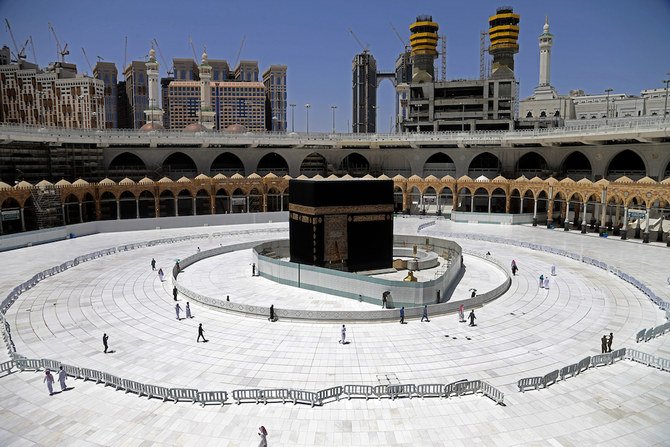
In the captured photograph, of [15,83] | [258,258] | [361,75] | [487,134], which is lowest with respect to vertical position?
[258,258]

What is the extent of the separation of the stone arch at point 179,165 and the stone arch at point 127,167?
116 inches

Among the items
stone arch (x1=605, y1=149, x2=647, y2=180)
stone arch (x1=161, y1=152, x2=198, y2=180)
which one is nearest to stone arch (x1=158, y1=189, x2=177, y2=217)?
stone arch (x1=161, y1=152, x2=198, y2=180)

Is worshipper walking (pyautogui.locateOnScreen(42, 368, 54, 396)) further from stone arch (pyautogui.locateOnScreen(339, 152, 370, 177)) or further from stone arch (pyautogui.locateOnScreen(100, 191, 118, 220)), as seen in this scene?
stone arch (pyautogui.locateOnScreen(339, 152, 370, 177))

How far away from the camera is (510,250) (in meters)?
37.4

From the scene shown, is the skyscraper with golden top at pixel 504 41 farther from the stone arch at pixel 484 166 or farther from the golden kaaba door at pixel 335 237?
the golden kaaba door at pixel 335 237

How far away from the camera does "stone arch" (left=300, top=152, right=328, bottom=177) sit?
69.9m

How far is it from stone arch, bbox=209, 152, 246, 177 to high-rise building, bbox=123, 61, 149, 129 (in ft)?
446

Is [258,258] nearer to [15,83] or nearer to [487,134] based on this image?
[487,134]

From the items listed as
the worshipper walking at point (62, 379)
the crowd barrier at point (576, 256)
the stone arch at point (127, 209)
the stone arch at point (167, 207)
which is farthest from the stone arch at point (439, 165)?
the worshipper walking at point (62, 379)

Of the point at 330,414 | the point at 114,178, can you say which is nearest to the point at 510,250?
the point at 330,414

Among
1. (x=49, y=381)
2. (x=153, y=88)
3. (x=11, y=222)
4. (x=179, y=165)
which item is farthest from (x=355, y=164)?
(x=49, y=381)

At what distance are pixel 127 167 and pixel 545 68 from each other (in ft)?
274

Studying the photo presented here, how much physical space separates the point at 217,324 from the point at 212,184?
34798 mm

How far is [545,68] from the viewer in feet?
324
